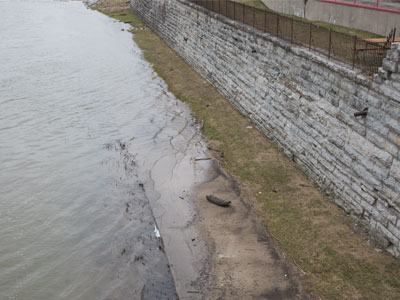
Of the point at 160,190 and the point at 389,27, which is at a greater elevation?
the point at 389,27

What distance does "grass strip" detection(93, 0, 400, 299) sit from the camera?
28.7 ft

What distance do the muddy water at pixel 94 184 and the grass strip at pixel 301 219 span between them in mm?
1465

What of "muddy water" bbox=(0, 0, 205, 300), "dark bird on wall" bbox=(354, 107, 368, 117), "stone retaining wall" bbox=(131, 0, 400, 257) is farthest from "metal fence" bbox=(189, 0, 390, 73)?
"muddy water" bbox=(0, 0, 205, 300)

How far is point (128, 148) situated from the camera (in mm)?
16047

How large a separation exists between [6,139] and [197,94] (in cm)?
900

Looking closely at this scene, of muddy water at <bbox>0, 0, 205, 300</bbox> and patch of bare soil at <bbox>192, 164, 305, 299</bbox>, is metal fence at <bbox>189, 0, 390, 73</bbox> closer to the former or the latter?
patch of bare soil at <bbox>192, 164, 305, 299</bbox>

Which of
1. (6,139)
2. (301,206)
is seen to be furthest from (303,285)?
Result: (6,139)

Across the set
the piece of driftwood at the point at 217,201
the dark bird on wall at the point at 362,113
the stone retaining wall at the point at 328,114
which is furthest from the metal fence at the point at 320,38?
the piece of driftwood at the point at 217,201

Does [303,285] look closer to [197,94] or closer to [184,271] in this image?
[184,271]

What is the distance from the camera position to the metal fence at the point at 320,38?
10477 mm

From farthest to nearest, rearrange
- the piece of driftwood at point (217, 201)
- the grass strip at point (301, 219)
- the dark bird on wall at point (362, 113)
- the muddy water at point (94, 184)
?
the piece of driftwood at point (217, 201) → the dark bird on wall at point (362, 113) → the muddy water at point (94, 184) → the grass strip at point (301, 219)

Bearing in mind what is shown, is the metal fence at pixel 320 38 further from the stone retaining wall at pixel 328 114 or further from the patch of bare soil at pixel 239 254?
the patch of bare soil at pixel 239 254

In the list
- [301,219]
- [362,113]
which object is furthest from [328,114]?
[301,219]

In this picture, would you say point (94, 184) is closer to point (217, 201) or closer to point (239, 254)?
point (217, 201)
